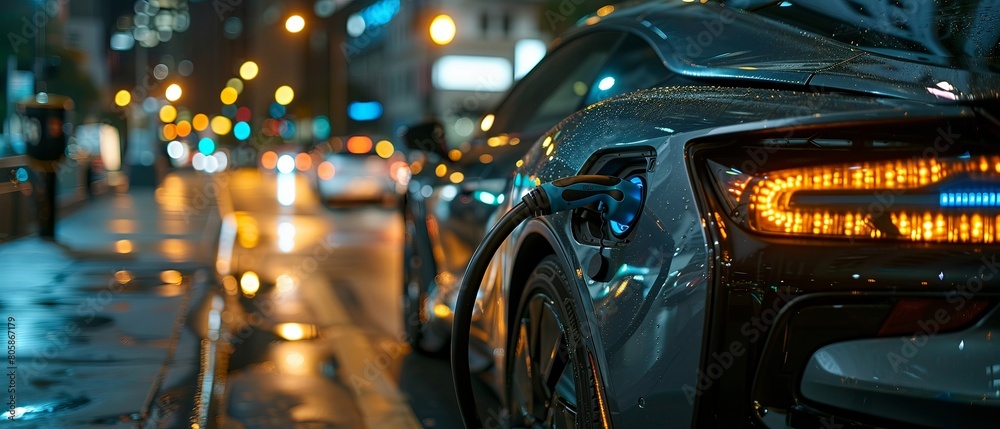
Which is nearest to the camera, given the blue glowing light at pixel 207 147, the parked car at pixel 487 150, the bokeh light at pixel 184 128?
the parked car at pixel 487 150

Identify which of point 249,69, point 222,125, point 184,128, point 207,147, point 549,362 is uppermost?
point 249,69

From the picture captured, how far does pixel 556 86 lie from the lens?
14.8 feet

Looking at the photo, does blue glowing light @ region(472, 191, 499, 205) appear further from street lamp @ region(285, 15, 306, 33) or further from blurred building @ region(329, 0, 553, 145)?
blurred building @ region(329, 0, 553, 145)

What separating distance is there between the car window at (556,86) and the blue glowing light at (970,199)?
1.89 meters

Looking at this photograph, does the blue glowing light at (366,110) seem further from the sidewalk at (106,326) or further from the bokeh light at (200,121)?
the bokeh light at (200,121)

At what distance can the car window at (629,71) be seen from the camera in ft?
11.1

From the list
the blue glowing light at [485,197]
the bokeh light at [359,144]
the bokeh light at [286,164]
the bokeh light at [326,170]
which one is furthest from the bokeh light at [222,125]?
the blue glowing light at [485,197]

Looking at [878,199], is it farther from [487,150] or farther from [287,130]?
[287,130]

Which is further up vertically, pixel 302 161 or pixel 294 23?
pixel 294 23

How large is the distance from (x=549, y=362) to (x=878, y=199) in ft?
3.93

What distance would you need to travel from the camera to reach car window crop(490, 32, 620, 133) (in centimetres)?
410

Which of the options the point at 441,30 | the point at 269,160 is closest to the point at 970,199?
the point at 441,30

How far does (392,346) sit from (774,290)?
15.4 feet

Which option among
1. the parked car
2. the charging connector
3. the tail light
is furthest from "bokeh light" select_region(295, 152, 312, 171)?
the tail light
